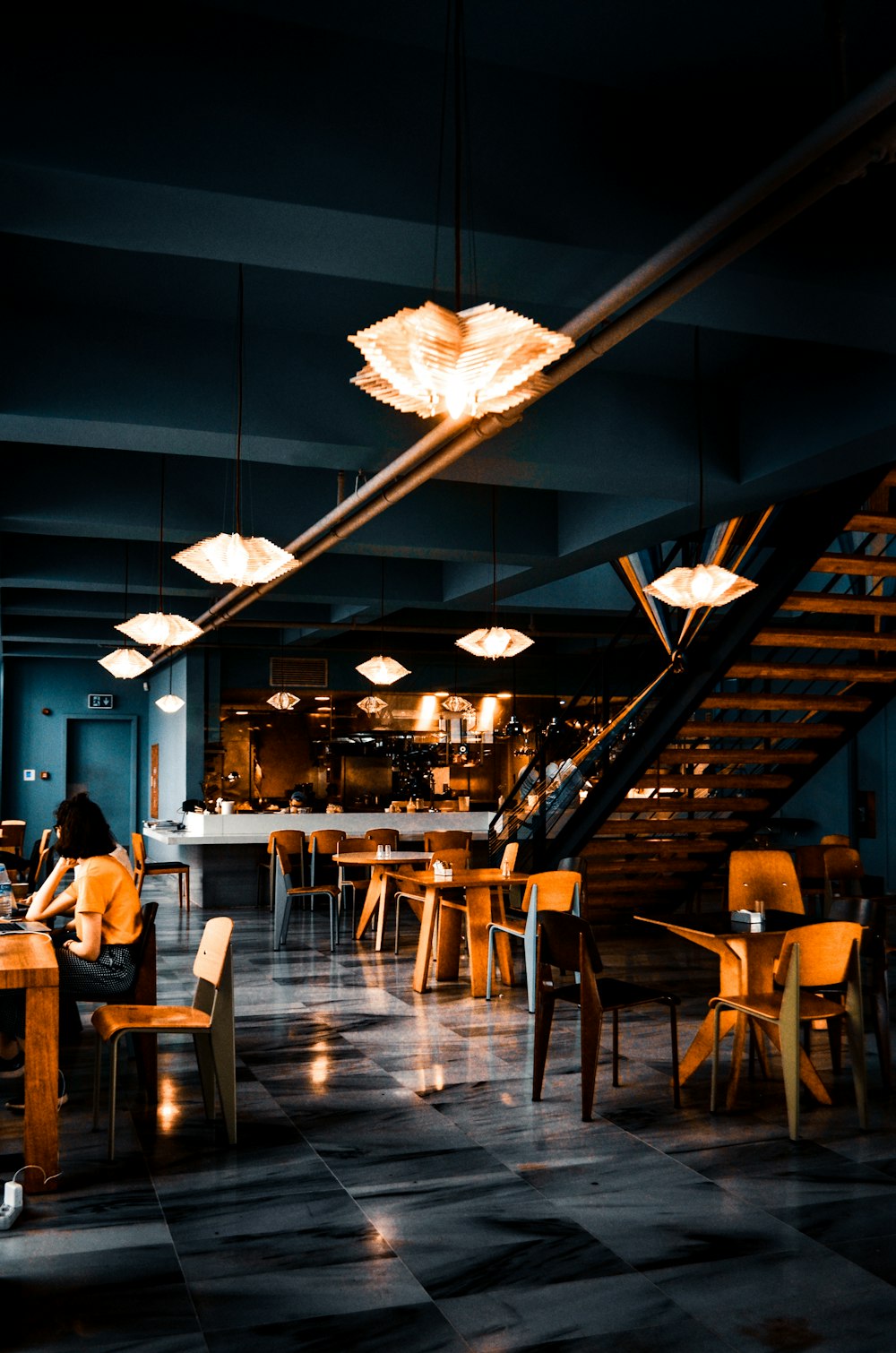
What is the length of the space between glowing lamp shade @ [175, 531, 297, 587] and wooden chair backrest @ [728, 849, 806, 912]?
355 cm

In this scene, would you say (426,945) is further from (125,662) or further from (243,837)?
(243,837)

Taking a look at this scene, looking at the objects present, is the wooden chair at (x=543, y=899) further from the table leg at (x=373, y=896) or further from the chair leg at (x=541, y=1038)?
the table leg at (x=373, y=896)

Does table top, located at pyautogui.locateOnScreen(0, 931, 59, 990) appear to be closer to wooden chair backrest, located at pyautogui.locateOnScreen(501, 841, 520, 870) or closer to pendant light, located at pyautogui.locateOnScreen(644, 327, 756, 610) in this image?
pendant light, located at pyautogui.locateOnScreen(644, 327, 756, 610)

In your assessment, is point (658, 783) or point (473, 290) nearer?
point (473, 290)

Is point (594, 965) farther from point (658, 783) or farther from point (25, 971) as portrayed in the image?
point (658, 783)

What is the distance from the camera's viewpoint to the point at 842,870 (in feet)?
31.3

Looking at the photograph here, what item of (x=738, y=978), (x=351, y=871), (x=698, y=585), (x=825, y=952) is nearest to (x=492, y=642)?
(x=698, y=585)

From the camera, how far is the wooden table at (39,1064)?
4359 mm

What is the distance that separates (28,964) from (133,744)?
1728 cm

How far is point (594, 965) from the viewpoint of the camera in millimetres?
5465

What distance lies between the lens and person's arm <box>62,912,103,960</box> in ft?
17.7

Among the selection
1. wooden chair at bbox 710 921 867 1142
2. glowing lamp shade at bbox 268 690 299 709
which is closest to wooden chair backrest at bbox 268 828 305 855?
glowing lamp shade at bbox 268 690 299 709

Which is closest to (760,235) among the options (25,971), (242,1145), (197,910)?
(25,971)

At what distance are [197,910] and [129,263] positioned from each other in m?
9.50
